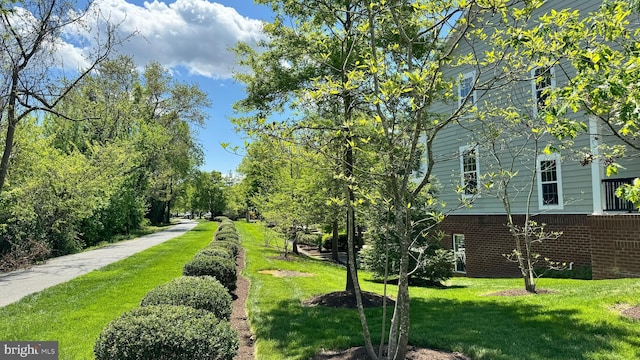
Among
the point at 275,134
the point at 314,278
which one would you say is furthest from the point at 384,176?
the point at 314,278

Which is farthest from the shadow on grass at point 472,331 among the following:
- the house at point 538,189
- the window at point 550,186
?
the window at point 550,186

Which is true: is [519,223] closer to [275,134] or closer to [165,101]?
[275,134]

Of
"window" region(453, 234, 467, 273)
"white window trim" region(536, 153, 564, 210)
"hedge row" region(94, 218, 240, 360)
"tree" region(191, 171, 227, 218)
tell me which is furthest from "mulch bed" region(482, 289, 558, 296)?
"tree" region(191, 171, 227, 218)

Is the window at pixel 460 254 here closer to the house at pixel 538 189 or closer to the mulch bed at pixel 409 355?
the house at pixel 538 189

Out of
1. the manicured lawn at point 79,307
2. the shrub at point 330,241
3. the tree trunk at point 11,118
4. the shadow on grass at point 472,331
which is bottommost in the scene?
the shrub at point 330,241

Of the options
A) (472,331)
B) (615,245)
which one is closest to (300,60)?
(472,331)

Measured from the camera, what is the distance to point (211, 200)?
67938 millimetres

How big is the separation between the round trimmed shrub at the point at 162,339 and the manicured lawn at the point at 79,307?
181cm

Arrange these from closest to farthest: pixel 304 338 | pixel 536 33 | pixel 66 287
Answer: pixel 536 33 < pixel 304 338 < pixel 66 287

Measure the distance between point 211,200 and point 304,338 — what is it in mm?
65037

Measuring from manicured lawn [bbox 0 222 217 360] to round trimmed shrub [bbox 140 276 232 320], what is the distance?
1.06 meters

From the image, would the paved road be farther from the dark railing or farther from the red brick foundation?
the dark railing

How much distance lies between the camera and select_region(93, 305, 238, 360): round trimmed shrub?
3.50 meters

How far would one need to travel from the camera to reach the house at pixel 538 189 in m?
9.04
